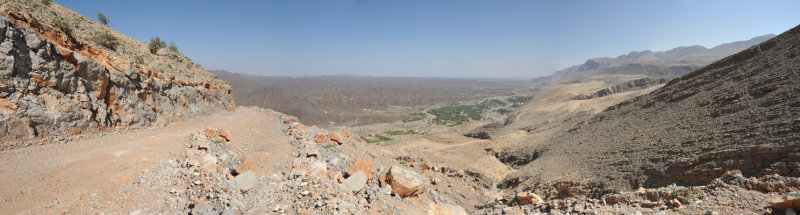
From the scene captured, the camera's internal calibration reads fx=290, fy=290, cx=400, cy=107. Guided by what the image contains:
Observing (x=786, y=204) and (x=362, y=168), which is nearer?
(x=786, y=204)

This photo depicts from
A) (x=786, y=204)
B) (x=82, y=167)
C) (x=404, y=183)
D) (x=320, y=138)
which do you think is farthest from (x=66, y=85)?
(x=786, y=204)

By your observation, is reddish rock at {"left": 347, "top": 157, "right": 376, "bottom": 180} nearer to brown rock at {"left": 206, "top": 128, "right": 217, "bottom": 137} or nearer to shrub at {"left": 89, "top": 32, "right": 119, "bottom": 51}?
brown rock at {"left": 206, "top": 128, "right": 217, "bottom": 137}

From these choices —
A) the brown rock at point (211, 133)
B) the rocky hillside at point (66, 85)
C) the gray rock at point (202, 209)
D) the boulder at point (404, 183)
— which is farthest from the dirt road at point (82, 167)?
the boulder at point (404, 183)

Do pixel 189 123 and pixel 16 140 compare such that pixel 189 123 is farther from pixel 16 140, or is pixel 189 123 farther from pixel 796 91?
pixel 796 91

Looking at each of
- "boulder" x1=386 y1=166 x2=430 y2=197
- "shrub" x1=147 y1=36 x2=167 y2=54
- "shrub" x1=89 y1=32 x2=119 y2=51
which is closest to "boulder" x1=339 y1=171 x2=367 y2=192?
"boulder" x1=386 y1=166 x2=430 y2=197

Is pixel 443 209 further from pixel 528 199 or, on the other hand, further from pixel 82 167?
pixel 82 167

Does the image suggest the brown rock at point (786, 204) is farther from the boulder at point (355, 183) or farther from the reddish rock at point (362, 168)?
the reddish rock at point (362, 168)
